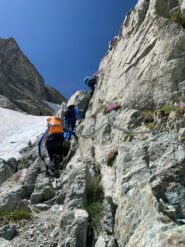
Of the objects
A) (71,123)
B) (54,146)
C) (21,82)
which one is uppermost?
(21,82)

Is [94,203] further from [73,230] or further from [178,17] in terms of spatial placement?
[178,17]

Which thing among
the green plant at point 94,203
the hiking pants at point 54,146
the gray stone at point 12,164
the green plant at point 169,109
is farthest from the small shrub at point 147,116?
the gray stone at point 12,164

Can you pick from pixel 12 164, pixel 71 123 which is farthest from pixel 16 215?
pixel 71 123

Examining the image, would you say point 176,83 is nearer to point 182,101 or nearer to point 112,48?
point 182,101

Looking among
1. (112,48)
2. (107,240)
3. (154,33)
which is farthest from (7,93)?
(107,240)

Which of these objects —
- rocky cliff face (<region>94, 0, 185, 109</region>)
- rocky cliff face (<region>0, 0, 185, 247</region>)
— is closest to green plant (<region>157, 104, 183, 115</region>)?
rocky cliff face (<region>0, 0, 185, 247</region>)

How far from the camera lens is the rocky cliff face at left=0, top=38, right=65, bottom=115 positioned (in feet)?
226

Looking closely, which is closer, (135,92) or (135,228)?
(135,228)

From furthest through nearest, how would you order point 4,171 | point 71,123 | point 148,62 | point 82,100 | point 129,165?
point 82,100
point 71,123
point 4,171
point 148,62
point 129,165

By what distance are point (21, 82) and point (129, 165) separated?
75.5 metres

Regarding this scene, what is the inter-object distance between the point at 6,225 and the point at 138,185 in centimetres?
483

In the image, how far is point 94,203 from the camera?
11.9 meters

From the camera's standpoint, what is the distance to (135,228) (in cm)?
927

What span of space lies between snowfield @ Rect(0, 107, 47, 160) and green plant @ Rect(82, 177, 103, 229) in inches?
624
